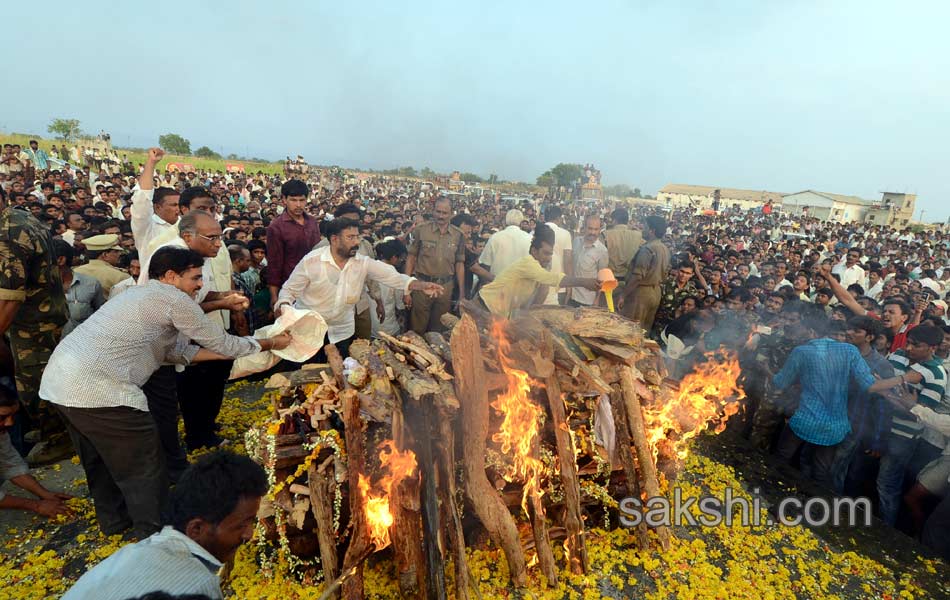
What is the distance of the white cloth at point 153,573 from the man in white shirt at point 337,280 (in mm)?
3593

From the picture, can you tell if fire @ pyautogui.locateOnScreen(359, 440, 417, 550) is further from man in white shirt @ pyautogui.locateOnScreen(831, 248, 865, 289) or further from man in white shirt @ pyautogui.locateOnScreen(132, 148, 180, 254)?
man in white shirt @ pyautogui.locateOnScreen(831, 248, 865, 289)

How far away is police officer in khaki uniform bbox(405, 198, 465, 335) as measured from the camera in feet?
27.1

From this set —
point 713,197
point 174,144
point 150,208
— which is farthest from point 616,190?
point 174,144

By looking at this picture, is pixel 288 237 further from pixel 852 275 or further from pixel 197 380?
pixel 852 275

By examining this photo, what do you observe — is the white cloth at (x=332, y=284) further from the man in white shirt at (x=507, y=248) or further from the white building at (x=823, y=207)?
the white building at (x=823, y=207)

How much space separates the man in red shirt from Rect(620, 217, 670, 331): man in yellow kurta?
561cm

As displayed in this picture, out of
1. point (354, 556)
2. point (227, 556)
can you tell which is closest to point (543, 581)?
point (354, 556)

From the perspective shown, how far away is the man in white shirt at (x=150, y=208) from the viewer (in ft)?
17.1

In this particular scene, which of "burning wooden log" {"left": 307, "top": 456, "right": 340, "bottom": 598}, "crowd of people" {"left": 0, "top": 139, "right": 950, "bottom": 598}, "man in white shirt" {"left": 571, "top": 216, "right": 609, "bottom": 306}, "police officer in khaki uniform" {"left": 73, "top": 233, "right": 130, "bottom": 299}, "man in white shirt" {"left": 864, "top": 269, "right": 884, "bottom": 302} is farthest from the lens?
"man in white shirt" {"left": 864, "top": 269, "right": 884, "bottom": 302}

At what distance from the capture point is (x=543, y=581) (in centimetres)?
411

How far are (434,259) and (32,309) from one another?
530 cm

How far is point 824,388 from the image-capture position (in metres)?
5.42

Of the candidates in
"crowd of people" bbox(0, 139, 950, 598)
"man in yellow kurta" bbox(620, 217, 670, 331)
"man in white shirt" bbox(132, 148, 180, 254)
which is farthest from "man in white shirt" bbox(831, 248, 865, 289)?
"man in white shirt" bbox(132, 148, 180, 254)

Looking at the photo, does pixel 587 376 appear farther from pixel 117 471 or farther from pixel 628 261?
pixel 628 261
